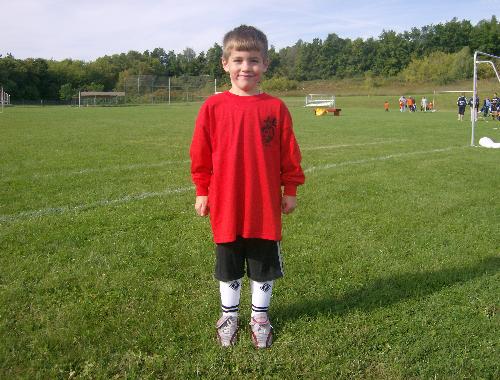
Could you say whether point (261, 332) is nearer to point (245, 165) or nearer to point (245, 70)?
point (245, 165)

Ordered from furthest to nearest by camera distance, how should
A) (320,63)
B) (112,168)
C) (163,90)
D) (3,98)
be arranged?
(320,63)
(163,90)
(3,98)
(112,168)

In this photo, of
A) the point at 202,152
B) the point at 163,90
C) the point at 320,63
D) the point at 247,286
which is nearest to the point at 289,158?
the point at 202,152

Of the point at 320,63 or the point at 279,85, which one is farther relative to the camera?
the point at 320,63

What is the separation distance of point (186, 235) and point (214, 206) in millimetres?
2226

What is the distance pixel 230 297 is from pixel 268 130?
109 cm

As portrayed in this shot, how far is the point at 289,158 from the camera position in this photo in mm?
2963

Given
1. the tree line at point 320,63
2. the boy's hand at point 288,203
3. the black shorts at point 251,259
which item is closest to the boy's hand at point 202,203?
the black shorts at point 251,259

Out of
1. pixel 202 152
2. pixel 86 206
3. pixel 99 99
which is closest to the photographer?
pixel 202 152

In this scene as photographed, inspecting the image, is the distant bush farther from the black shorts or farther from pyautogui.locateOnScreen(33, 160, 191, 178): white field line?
the black shorts

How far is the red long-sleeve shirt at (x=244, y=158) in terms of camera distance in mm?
2822

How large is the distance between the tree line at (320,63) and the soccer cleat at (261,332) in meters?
62.1

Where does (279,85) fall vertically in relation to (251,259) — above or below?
above

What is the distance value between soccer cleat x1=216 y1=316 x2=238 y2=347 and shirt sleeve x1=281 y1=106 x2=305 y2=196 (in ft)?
2.91

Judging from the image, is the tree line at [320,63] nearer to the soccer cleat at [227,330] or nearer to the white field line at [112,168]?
the white field line at [112,168]
